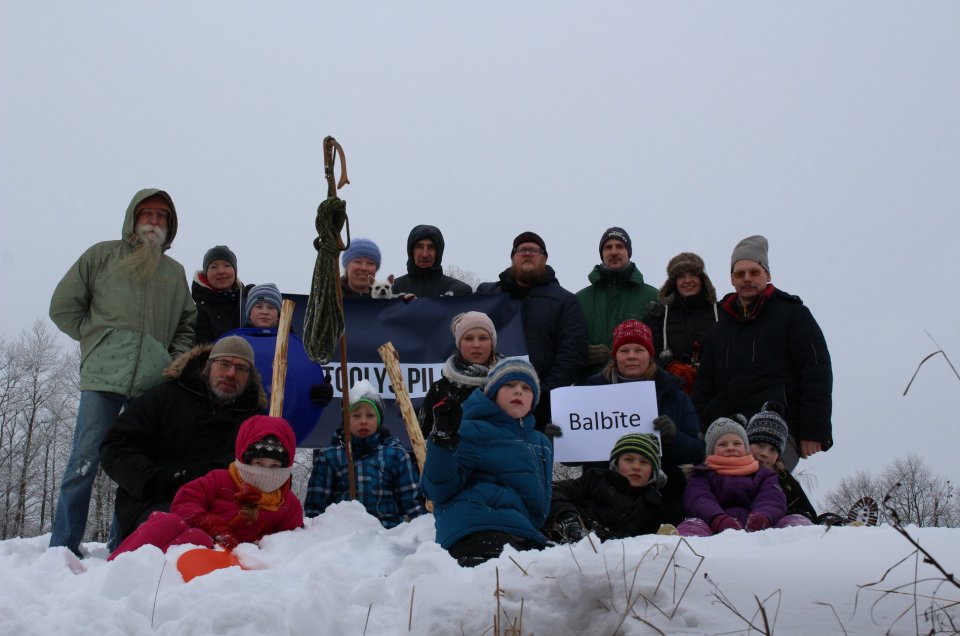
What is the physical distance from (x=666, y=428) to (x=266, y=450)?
103 inches

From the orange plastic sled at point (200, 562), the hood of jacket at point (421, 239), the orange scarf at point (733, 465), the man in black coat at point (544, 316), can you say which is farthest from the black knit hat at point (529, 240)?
the orange plastic sled at point (200, 562)

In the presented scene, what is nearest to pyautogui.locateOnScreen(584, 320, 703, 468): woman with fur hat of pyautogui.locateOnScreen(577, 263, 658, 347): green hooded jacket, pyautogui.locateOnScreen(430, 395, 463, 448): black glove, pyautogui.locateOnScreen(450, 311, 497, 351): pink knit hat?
pyautogui.locateOnScreen(577, 263, 658, 347): green hooded jacket

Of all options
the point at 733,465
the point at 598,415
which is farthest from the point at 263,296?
the point at 733,465

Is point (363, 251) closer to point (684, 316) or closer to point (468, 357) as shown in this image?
point (468, 357)

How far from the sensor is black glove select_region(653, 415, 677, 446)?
5.88m

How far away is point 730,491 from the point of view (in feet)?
17.3

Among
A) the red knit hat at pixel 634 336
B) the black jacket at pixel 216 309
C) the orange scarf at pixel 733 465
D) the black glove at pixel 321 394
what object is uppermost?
the black jacket at pixel 216 309

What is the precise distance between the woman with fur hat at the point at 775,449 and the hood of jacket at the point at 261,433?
112 inches

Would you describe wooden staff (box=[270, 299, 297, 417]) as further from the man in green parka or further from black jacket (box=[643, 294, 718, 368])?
black jacket (box=[643, 294, 718, 368])

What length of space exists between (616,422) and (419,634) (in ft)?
11.9

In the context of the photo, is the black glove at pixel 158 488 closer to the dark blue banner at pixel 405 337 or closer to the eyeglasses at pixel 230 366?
the eyeglasses at pixel 230 366

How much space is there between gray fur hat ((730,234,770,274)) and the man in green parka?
0.98 m

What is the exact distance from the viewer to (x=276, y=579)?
3.14m

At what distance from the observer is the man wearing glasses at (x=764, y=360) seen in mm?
5855
